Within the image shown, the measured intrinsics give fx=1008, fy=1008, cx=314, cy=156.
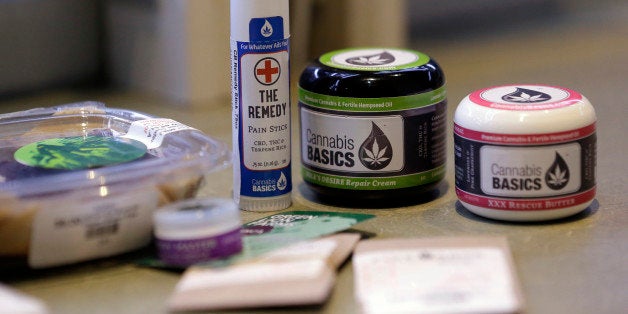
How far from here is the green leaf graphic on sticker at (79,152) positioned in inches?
30.5

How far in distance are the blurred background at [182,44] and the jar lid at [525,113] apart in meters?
0.51

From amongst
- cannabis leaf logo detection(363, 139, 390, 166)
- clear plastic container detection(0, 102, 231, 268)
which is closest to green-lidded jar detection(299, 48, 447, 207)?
cannabis leaf logo detection(363, 139, 390, 166)

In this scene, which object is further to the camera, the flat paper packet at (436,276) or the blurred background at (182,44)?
the blurred background at (182,44)

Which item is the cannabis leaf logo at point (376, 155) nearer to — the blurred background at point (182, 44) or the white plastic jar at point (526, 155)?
the white plastic jar at point (526, 155)

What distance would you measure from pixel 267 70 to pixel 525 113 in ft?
0.70

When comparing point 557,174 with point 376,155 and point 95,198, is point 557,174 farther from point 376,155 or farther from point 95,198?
point 95,198

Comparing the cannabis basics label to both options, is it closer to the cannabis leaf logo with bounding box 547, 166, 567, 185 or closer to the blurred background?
the cannabis leaf logo with bounding box 547, 166, 567, 185

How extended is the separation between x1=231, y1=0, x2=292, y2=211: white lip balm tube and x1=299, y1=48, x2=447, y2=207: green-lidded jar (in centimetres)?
3

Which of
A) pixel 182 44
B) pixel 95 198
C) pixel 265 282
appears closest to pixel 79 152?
pixel 95 198

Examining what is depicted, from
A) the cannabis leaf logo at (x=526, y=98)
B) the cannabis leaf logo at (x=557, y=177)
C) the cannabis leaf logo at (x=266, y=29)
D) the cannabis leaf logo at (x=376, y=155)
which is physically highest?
the cannabis leaf logo at (x=266, y=29)

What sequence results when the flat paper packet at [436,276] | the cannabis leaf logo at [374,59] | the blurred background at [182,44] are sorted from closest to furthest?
the flat paper packet at [436,276], the cannabis leaf logo at [374,59], the blurred background at [182,44]

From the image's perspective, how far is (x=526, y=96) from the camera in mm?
832

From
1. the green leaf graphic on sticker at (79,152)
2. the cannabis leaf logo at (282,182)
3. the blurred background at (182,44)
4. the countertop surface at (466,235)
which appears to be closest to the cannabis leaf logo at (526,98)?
the countertop surface at (466,235)

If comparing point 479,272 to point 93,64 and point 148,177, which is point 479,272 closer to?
point 148,177
